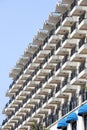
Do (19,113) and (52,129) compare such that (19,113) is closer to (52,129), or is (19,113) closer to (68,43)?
(52,129)

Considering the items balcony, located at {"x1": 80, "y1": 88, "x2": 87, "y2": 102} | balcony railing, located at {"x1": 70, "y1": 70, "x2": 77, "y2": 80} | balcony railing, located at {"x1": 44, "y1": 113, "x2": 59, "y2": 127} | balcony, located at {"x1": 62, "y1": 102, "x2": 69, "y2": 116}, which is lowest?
balcony railing, located at {"x1": 44, "y1": 113, "x2": 59, "y2": 127}

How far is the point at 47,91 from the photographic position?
239 feet

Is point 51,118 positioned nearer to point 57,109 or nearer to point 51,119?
point 51,119

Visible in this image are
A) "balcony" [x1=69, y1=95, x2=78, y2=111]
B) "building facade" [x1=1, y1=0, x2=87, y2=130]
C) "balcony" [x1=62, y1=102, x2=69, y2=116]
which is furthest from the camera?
"balcony" [x1=62, y1=102, x2=69, y2=116]

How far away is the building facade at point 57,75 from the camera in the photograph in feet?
193

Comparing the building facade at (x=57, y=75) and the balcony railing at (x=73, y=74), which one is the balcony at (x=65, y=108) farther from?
the balcony railing at (x=73, y=74)

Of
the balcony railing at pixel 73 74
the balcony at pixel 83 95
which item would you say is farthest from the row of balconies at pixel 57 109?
the balcony railing at pixel 73 74

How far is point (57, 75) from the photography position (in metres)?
66.5

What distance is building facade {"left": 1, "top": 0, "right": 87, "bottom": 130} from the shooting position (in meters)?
58.8

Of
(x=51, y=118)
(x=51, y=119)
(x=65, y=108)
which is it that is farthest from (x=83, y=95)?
(x=51, y=118)

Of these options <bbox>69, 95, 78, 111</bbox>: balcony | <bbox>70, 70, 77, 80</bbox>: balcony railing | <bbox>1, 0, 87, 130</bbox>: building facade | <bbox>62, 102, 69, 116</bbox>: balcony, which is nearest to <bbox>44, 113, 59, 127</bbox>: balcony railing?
<bbox>1, 0, 87, 130</bbox>: building facade

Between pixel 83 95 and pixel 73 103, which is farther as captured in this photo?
pixel 73 103

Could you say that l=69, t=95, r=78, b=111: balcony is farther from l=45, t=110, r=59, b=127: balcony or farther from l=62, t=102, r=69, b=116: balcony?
l=45, t=110, r=59, b=127: balcony

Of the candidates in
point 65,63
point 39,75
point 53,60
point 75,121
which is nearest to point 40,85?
point 39,75
